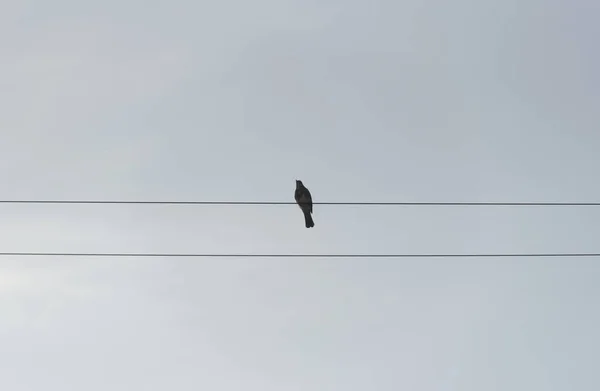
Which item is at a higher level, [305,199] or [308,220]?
[305,199]

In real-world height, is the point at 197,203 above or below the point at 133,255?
above

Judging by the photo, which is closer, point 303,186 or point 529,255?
point 529,255

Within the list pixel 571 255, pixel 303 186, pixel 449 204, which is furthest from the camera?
pixel 303 186

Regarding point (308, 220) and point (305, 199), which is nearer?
point (305, 199)

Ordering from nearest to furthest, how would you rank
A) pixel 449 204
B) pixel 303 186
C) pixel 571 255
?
pixel 449 204 → pixel 571 255 → pixel 303 186

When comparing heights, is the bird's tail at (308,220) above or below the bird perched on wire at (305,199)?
below

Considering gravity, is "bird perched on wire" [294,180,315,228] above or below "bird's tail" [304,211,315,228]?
above

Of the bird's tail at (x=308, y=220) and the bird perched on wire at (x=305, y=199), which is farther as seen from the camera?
Answer: the bird's tail at (x=308, y=220)

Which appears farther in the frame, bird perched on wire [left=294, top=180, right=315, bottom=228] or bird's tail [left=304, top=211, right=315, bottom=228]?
bird's tail [left=304, top=211, right=315, bottom=228]

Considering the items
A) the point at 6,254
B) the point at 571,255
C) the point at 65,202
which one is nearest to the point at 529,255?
the point at 571,255

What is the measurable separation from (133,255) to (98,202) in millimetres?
1783

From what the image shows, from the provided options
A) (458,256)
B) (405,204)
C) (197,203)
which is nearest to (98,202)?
(197,203)

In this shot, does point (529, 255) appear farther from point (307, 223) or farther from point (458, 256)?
point (307, 223)

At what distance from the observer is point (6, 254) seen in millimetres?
18828
